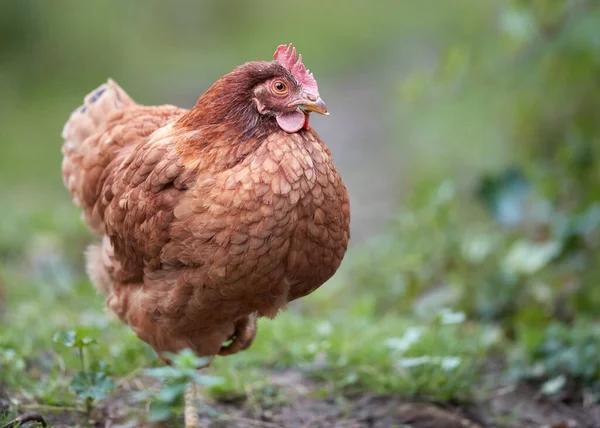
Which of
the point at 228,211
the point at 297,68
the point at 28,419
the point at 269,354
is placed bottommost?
the point at 28,419

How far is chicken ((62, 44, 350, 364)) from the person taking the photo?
2791 millimetres

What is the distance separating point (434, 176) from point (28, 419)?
4999mm

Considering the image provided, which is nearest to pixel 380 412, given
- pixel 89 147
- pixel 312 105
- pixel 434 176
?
pixel 312 105

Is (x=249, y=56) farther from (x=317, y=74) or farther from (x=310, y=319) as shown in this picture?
(x=310, y=319)

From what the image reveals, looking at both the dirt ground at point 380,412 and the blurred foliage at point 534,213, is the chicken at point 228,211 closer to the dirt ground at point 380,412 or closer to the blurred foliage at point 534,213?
the dirt ground at point 380,412

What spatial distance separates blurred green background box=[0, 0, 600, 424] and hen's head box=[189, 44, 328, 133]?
55.2 inches

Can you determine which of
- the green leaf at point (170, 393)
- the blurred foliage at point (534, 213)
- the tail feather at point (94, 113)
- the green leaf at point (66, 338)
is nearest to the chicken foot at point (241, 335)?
the green leaf at point (66, 338)

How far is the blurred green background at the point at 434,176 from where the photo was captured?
4.41 m

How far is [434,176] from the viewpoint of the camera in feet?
24.5

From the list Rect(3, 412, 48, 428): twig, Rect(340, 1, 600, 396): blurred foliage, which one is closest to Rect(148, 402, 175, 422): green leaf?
Rect(3, 412, 48, 428): twig

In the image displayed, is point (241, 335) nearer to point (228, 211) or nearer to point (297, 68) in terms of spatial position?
point (228, 211)

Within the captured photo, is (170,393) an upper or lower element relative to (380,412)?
lower

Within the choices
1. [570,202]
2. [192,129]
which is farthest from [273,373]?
[570,202]

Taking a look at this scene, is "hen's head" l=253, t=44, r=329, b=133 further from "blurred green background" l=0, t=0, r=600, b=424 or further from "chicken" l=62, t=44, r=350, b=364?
"blurred green background" l=0, t=0, r=600, b=424
